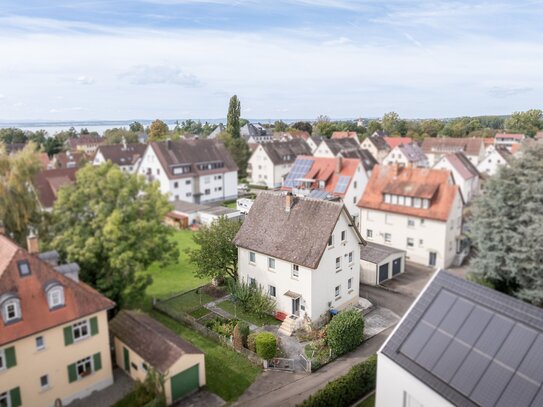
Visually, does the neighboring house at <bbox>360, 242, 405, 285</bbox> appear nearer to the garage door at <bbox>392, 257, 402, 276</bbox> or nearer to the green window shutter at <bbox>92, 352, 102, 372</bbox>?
the garage door at <bbox>392, 257, 402, 276</bbox>

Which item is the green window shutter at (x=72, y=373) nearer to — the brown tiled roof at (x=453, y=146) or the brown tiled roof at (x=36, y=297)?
the brown tiled roof at (x=36, y=297)

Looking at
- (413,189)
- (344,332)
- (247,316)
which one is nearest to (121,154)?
(413,189)

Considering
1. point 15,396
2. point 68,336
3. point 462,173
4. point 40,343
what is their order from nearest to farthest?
point 15,396 < point 40,343 < point 68,336 < point 462,173

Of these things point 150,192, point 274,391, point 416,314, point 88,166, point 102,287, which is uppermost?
point 88,166

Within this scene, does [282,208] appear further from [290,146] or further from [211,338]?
[290,146]

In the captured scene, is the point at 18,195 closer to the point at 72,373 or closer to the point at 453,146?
the point at 72,373

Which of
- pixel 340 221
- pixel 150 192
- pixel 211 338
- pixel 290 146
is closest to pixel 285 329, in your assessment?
pixel 211 338

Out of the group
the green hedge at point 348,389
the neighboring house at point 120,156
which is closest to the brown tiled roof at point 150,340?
the green hedge at point 348,389

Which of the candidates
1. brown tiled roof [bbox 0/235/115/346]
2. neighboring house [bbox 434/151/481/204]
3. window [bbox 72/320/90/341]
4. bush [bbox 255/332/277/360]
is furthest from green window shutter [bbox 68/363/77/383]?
neighboring house [bbox 434/151/481/204]
